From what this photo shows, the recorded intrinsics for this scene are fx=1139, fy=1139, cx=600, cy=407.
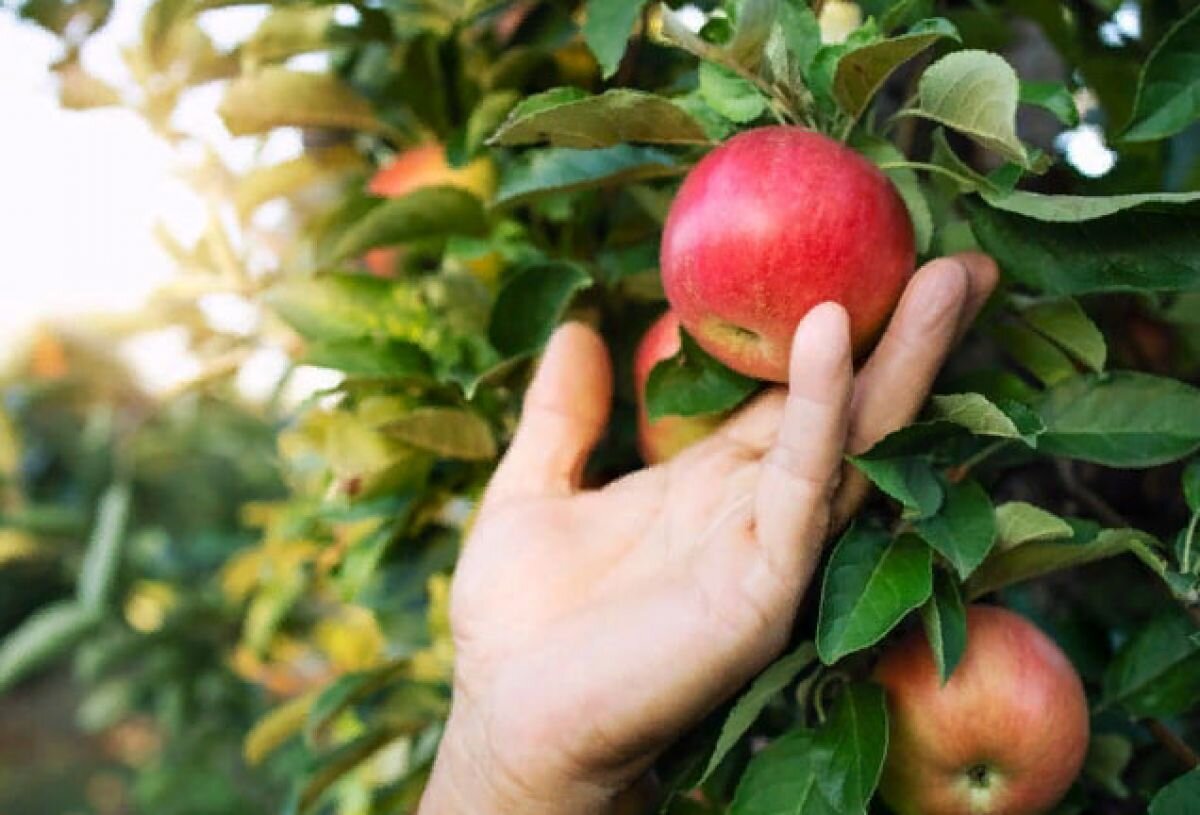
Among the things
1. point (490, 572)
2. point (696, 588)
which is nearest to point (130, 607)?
point (490, 572)

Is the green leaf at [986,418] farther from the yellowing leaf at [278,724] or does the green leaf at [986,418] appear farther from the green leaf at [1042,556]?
the yellowing leaf at [278,724]

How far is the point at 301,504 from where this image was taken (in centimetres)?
119

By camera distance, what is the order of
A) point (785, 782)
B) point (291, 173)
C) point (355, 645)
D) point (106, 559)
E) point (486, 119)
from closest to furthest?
1. point (785, 782)
2. point (486, 119)
3. point (291, 173)
4. point (355, 645)
5. point (106, 559)

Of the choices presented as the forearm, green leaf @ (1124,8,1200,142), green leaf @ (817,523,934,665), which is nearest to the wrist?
the forearm

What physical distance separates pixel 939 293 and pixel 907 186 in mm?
112

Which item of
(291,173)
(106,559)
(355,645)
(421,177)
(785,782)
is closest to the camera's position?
(785,782)

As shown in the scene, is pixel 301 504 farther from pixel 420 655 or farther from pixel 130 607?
pixel 130 607

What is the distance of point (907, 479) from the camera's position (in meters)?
0.68

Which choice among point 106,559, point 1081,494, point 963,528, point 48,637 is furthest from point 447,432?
point 48,637

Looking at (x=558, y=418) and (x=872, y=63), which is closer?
(x=872, y=63)

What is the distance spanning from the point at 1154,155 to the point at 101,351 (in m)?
3.87

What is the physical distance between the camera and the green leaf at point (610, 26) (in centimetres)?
72

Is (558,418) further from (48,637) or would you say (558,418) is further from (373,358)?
(48,637)

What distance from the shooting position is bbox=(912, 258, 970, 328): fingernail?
2.11 feet
